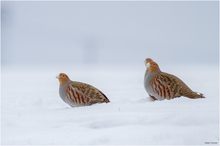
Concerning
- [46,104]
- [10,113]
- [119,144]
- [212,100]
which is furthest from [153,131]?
[46,104]

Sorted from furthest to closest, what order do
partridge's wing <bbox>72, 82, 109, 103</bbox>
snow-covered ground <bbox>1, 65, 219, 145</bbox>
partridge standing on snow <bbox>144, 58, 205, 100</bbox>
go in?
partridge's wing <bbox>72, 82, 109, 103</bbox>
partridge standing on snow <bbox>144, 58, 205, 100</bbox>
snow-covered ground <bbox>1, 65, 219, 145</bbox>

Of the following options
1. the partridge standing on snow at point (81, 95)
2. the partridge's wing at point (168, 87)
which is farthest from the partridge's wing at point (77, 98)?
the partridge's wing at point (168, 87)

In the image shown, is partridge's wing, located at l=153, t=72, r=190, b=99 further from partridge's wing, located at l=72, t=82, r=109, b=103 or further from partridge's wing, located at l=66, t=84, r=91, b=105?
partridge's wing, located at l=66, t=84, r=91, b=105

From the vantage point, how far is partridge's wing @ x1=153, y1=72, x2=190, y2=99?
8320 millimetres

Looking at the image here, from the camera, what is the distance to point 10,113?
25.7 feet

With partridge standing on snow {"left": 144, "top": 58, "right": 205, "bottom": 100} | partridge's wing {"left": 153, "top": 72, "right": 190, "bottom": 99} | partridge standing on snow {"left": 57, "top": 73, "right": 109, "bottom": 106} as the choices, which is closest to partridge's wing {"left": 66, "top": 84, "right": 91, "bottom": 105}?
partridge standing on snow {"left": 57, "top": 73, "right": 109, "bottom": 106}

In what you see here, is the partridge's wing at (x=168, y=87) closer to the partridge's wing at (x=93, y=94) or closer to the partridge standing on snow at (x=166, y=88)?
the partridge standing on snow at (x=166, y=88)

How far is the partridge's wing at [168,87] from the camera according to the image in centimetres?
832

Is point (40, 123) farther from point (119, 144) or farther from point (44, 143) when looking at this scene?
point (119, 144)

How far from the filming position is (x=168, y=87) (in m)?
8.34

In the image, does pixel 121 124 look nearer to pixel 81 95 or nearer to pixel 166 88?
pixel 166 88

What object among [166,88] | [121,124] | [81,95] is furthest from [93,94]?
[121,124]

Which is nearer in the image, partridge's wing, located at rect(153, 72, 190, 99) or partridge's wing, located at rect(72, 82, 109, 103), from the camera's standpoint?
partridge's wing, located at rect(153, 72, 190, 99)

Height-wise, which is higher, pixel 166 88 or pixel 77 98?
pixel 166 88
